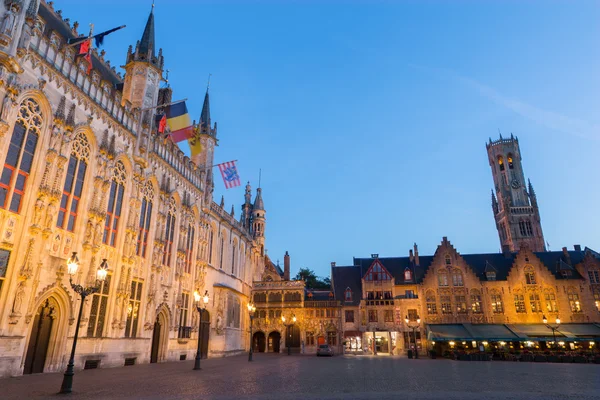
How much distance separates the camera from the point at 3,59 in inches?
649

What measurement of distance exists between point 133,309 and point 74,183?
31.0 feet

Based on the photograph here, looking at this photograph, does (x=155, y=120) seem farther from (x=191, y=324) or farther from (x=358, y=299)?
(x=358, y=299)

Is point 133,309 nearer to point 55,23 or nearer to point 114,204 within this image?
point 114,204

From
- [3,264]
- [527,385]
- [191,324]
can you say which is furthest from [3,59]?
[527,385]

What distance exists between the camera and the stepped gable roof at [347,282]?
5212 cm

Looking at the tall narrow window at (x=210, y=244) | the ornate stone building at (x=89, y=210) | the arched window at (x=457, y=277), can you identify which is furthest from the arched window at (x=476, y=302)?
the tall narrow window at (x=210, y=244)

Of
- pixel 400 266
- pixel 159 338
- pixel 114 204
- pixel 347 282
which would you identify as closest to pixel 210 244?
pixel 159 338

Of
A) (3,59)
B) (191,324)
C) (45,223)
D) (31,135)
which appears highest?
(3,59)

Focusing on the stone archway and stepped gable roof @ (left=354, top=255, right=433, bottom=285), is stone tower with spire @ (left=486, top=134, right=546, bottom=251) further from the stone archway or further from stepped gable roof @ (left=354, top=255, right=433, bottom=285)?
the stone archway

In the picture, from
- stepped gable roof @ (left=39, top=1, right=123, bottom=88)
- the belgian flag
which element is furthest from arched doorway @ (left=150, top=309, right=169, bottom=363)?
stepped gable roof @ (left=39, top=1, right=123, bottom=88)

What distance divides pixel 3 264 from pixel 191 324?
18.0 m

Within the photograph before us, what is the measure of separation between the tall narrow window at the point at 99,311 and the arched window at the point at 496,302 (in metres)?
43.8

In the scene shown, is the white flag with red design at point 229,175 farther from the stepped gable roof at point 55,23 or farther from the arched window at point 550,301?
the arched window at point 550,301

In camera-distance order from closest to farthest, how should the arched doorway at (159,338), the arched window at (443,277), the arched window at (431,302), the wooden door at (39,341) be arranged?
the wooden door at (39,341)
the arched doorway at (159,338)
the arched window at (431,302)
the arched window at (443,277)
